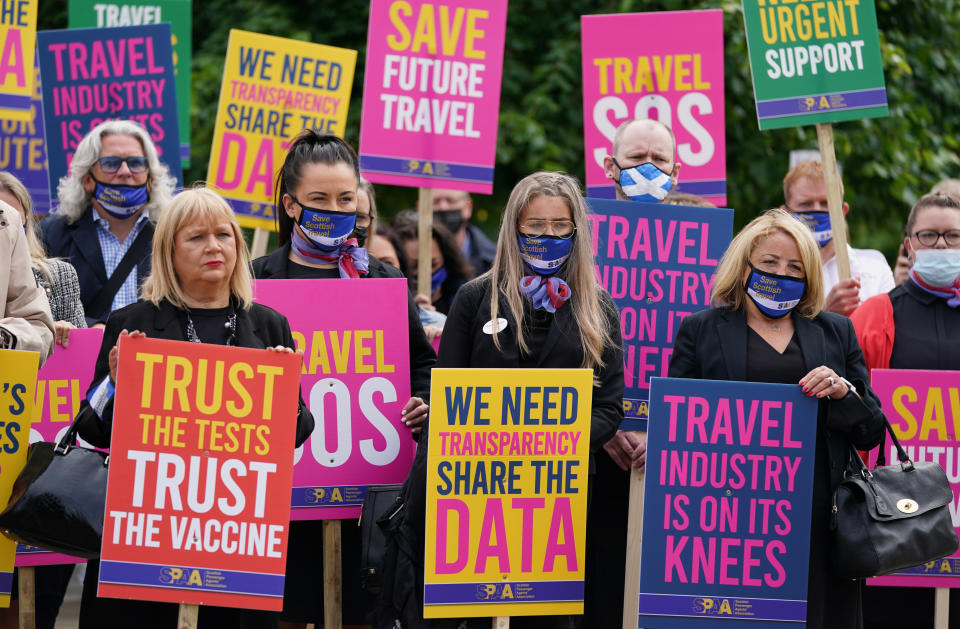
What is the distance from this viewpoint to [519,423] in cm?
472

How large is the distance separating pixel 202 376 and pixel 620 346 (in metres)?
1.56

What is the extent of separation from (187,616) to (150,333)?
0.92 metres

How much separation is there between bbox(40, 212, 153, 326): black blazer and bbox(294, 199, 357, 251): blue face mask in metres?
1.36

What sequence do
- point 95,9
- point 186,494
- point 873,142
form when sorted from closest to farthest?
point 186,494
point 95,9
point 873,142

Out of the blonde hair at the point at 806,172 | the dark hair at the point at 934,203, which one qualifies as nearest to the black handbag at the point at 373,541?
the dark hair at the point at 934,203

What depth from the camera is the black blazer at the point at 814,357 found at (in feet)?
16.0

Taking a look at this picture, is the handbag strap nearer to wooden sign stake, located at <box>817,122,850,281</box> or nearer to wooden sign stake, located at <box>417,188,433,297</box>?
wooden sign stake, located at <box>417,188,433,297</box>

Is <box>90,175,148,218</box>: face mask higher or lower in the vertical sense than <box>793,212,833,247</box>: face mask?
lower

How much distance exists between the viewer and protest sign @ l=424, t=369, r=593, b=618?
463 cm

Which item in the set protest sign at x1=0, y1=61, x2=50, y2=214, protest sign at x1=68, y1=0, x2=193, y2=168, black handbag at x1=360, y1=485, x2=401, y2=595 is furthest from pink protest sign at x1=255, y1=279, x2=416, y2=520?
protest sign at x1=68, y1=0, x2=193, y2=168

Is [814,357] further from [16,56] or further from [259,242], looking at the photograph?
[16,56]

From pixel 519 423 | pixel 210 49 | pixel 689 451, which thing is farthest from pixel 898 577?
pixel 210 49

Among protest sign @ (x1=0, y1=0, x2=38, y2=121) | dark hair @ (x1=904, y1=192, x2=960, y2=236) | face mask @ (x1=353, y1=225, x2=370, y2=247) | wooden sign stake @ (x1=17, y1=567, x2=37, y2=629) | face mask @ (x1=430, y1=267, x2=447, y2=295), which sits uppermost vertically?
protest sign @ (x1=0, y1=0, x2=38, y2=121)

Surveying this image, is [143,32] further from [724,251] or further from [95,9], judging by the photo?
[724,251]
